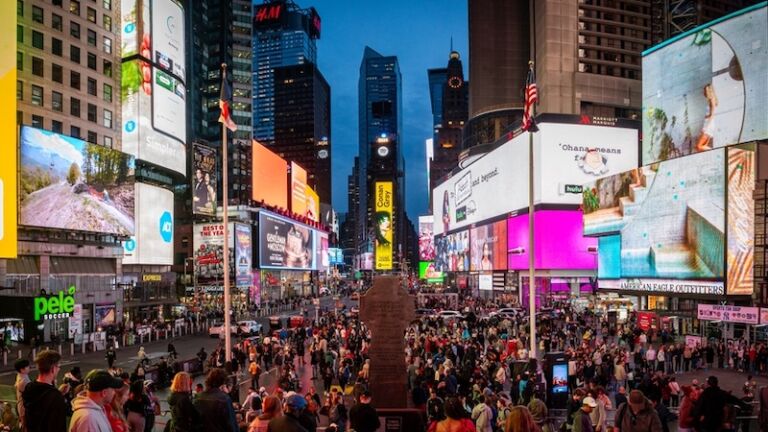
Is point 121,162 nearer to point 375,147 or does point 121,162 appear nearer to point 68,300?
point 68,300

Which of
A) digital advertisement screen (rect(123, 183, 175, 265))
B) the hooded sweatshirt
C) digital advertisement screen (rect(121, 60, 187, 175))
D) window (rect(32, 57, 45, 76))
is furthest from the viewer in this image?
digital advertisement screen (rect(123, 183, 175, 265))

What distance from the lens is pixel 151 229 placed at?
66938 mm

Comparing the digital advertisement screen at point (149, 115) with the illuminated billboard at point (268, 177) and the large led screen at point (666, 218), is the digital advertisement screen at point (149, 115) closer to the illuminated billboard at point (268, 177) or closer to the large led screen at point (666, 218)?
the illuminated billboard at point (268, 177)

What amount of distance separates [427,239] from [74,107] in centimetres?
10306

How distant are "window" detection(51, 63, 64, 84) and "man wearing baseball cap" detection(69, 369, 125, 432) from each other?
4936 cm

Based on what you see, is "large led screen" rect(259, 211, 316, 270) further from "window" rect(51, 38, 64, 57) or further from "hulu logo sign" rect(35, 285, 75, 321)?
"hulu logo sign" rect(35, 285, 75, 321)

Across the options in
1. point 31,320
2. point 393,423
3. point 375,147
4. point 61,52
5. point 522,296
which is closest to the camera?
point 393,423

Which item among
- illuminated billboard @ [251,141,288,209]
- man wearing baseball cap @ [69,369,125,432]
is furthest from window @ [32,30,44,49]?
man wearing baseball cap @ [69,369,125,432]

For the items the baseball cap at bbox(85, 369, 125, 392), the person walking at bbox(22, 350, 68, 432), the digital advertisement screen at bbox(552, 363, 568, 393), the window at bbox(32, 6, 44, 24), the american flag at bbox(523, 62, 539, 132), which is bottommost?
the digital advertisement screen at bbox(552, 363, 568, 393)

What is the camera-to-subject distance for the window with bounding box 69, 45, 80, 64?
4993 cm

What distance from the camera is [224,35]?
406 feet

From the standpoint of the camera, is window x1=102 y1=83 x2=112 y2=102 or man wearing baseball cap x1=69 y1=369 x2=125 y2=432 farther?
window x1=102 y1=83 x2=112 y2=102

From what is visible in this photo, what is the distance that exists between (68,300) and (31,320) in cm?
298

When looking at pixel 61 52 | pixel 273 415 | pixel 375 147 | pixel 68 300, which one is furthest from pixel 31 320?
pixel 375 147
